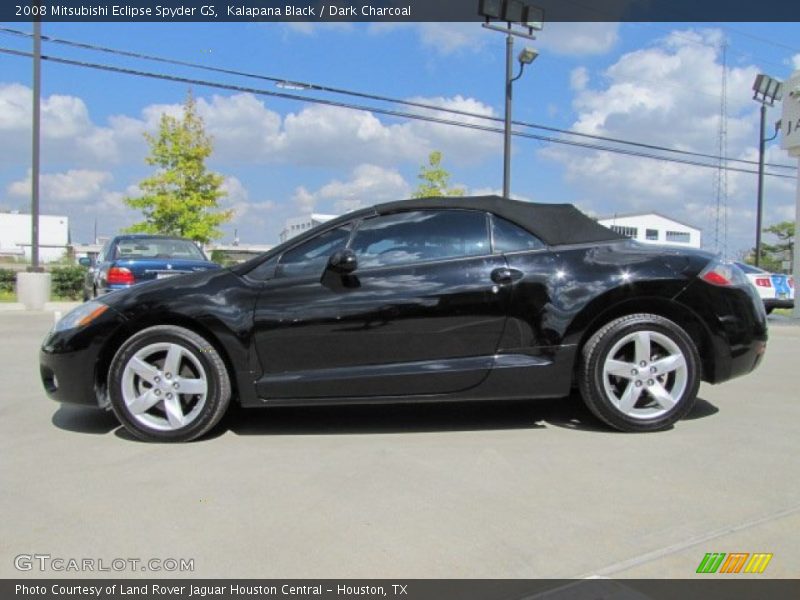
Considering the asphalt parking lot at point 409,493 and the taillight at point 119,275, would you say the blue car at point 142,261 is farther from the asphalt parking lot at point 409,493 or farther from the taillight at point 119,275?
the asphalt parking lot at point 409,493

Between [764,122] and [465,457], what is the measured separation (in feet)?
95.1

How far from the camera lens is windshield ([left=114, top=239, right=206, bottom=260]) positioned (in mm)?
10344

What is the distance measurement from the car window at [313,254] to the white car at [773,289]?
519 inches

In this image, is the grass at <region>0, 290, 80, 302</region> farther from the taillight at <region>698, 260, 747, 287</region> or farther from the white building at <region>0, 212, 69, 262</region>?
the white building at <region>0, 212, 69, 262</region>

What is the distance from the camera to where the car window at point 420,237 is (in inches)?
167

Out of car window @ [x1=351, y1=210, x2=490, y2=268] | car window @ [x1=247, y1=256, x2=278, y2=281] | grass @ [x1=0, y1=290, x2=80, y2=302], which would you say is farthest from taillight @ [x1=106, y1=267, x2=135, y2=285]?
grass @ [x1=0, y1=290, x2=80, y2=302]

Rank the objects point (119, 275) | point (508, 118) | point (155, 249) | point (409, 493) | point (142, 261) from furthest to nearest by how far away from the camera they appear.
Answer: point (508, 118) → point (155, 249) → point (142, 261) → point (119, 275) → point (409, 493)

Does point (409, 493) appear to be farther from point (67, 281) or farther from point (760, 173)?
point (760, 173)

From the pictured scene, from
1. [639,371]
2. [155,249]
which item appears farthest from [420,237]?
[155,249]

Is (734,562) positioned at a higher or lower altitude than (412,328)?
lower

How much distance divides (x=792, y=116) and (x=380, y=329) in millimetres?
15481

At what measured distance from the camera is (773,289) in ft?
50.4

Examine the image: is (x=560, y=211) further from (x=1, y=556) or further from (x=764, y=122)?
(x=764, y=122)
